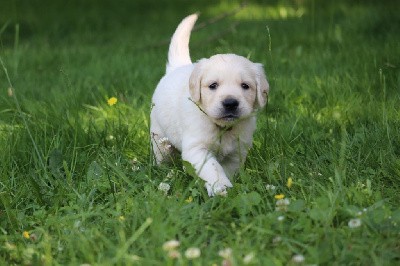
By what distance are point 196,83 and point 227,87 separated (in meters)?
0.16

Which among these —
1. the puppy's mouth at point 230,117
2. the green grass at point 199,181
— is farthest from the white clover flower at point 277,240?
the puppy's mouth at point 230,117

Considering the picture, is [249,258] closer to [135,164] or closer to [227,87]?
[227,87]

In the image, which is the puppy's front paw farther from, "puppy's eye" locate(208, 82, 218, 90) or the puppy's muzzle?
"puppy's eye" locate(208, 82, 218, 90)

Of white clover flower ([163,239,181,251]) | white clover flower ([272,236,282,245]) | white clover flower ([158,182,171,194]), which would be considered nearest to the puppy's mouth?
white clover flower ([158,182,171,194])

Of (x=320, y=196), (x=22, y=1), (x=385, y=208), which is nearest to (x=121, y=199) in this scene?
(x=320, y=196)

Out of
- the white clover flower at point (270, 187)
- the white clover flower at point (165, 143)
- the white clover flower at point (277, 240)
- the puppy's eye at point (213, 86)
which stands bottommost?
the white clover flower at point (165, 143)

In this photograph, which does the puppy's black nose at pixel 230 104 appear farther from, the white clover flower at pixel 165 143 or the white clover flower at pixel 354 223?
the white clover flower at pixel 354 223

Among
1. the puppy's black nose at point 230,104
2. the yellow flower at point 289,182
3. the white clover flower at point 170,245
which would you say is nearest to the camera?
Result: the white clover flower at point 170,245

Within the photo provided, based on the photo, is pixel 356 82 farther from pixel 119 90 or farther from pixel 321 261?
pixel 321 261

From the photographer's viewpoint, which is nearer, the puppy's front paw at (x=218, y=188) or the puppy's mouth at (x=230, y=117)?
the puppy's front paw at (x=218, y=188)

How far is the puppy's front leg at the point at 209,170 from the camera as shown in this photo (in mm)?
3000

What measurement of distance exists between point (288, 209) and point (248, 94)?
785 millimetres

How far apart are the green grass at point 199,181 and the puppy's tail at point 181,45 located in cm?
39

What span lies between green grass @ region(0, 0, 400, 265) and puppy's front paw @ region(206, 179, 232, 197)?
44 mm
